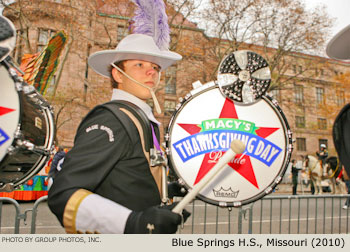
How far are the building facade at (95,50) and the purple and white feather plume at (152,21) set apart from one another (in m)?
7.00

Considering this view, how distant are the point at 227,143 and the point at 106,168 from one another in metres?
0.59

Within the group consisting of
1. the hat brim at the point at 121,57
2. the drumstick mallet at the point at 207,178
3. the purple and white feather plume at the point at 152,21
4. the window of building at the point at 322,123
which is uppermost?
the window of building at the point at 322,123

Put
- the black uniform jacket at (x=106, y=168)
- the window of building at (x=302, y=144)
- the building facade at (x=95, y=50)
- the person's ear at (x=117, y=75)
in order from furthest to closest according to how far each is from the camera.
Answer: the window of building at (x=302, y=144) → the building facade at (x=95, y=50) → the person's ear at (x=117, y=75) → the black uniform jacket at (x=106, y=168)

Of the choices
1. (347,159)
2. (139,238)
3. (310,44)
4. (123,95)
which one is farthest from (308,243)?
(310,44)

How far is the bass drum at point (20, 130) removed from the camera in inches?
46.1

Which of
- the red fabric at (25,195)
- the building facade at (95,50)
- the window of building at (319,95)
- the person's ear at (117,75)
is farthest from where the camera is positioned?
the window of building at (319,95)

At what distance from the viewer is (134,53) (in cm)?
171

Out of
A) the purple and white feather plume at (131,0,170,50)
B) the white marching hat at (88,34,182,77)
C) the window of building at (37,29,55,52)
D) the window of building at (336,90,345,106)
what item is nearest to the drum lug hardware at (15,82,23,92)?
the white marching hat at (88,34,182,77)

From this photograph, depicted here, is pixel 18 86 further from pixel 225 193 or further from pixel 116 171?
pixel 225 193

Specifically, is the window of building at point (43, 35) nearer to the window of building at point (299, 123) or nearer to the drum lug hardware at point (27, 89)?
the drum lug hardware at point (27, 89)

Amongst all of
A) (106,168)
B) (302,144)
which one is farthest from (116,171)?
(302,144)

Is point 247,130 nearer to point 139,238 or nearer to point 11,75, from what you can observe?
point 139,238

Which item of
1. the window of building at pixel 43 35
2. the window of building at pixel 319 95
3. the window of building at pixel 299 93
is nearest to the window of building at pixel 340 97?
the window of building at pixel 319 95

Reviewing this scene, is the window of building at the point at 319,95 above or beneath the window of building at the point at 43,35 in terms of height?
beneath
